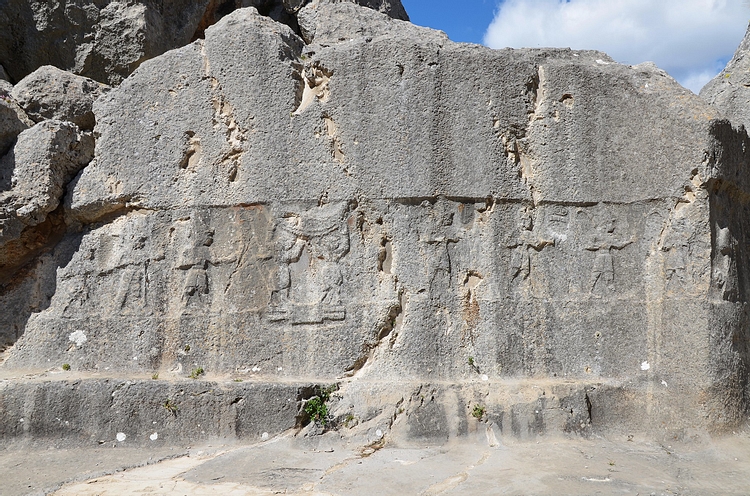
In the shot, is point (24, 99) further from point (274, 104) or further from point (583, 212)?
point (583, 212)

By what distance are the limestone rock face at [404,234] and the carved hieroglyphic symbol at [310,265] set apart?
0.02 m

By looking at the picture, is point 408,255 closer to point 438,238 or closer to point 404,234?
point 404,234

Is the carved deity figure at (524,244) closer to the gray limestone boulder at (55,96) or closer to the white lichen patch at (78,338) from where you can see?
the white lichen patch at (78,338)

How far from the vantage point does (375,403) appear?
546 centimetres

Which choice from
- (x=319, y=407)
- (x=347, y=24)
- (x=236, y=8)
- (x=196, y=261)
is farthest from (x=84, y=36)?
(x=319, y=407)

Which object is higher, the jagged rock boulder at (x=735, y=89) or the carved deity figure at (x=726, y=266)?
the jagged rock boulder at (x=735, y=89)

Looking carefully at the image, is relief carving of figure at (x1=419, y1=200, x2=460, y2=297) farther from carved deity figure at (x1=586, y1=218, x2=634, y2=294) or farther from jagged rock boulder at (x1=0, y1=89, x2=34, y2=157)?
jagged rock boulder at (x1=0, y1=89, x2=34, y2=157)

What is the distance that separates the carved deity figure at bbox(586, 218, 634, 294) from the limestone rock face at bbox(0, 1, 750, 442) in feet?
0.07

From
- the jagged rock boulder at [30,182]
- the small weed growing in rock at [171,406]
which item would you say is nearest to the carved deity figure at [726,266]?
→ the small weed growing in rock at [171,406]

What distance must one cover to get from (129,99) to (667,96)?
4694 millimetres

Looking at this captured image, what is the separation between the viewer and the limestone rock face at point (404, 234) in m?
5.59

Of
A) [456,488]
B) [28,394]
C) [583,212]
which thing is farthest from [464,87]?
[28,394]

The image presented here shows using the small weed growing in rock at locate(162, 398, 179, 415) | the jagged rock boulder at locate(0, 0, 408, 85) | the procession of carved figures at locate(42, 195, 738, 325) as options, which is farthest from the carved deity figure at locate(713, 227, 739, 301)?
the jagged rock boulder at locate(0, 0, 408, 85)

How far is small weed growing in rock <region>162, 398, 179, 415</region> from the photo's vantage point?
5480 mm
